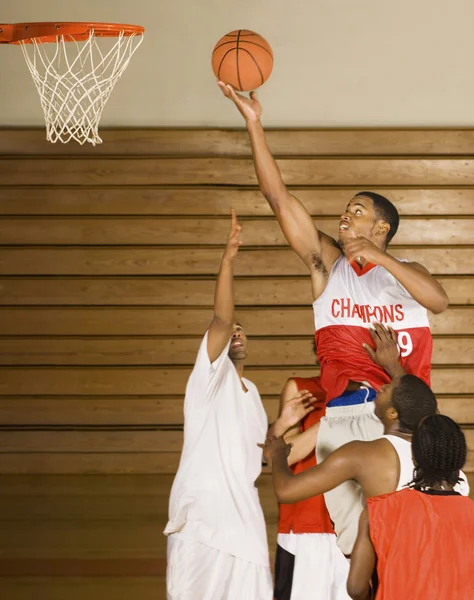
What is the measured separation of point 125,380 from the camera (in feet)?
27.1

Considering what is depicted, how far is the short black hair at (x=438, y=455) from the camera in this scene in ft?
7.94

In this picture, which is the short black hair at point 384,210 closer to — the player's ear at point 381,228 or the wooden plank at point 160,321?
the player's ear at point 381,228

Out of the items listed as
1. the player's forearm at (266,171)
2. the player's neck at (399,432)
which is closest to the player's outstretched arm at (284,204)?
the player's forearm at (266,171)

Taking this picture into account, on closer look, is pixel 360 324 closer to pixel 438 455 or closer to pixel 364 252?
pixel 364 252

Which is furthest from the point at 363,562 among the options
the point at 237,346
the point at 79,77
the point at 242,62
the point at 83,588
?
the point at 79,77

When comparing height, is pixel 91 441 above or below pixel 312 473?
above

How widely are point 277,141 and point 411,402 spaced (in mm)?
5985

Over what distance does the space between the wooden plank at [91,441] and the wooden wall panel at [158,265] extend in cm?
1

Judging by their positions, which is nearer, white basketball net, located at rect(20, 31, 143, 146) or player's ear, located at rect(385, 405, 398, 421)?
player's ear, located at rect(385, 405, 398, 421)

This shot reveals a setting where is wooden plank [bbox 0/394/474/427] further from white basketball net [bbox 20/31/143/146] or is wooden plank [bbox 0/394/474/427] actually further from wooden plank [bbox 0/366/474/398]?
white basketball net [bbox 20/31/143/146]

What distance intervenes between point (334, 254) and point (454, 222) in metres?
4.97

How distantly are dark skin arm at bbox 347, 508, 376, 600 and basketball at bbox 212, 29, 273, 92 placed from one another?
2.75m

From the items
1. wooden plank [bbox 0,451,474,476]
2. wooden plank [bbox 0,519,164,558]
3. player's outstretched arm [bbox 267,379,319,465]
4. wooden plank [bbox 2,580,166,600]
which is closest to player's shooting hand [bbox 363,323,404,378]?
player's outstretched arm [bbox 267,379,319,465]

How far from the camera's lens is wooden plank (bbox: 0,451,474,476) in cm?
811
